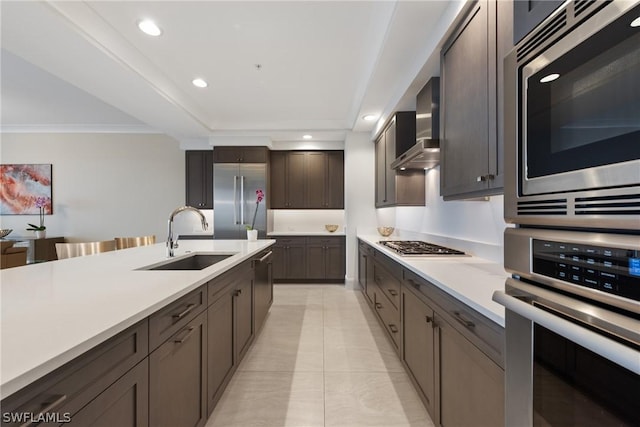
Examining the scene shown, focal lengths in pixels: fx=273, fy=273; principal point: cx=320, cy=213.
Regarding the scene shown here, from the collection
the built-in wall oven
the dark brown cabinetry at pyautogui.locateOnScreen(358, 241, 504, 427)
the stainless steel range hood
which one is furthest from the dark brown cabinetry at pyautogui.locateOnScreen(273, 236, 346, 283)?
the built-in wall oven

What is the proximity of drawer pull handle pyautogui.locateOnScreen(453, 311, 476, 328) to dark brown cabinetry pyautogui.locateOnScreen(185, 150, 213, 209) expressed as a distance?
17.0 feet

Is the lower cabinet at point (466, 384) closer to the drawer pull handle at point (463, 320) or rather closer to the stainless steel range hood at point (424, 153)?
the drawer pull handle at point (463, 320)

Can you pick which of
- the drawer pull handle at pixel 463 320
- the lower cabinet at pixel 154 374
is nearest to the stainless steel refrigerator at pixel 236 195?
the lower cabinet at pixel 154 374

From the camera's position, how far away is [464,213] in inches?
95.7

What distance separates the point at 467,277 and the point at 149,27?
3086 millimetres

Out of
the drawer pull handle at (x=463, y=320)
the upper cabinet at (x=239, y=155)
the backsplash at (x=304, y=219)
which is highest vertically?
the upper cabinet at (x=239, y=155)

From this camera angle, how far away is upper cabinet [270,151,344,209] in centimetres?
553

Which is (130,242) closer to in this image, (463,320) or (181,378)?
(181,378)

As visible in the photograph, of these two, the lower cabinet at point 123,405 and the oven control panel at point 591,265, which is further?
the lower cabinet at point 123,405

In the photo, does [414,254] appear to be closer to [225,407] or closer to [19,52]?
[225,407]

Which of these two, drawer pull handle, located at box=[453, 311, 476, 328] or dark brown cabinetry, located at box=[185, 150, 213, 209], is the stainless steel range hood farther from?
dark brown cabinetry, located at box=[185, 150, 213, 209]

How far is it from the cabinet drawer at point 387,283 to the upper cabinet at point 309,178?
99.5 inches

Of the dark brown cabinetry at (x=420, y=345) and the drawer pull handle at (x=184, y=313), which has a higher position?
the drawer pull handle at (x=184, y=313)

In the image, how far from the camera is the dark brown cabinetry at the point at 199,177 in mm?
5488
